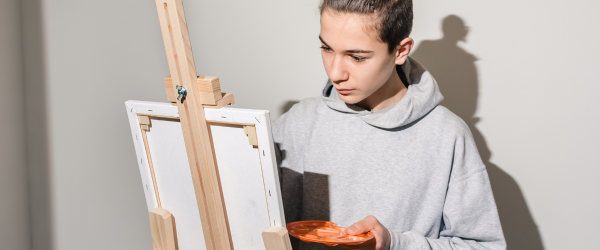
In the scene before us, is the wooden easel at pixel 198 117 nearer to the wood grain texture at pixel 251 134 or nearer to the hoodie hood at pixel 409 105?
the wood grain texture at pixel 251 134

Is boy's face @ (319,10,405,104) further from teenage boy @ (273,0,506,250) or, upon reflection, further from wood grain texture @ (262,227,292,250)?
wood grain texture @ (262,227,292,250)

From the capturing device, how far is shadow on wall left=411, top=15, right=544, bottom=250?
3.84 feet

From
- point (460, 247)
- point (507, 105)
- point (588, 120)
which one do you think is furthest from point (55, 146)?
point (588, 120)

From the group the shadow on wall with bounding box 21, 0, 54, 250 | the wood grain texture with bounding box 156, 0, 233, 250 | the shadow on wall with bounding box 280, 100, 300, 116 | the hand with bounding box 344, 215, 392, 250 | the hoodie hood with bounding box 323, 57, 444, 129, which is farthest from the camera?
the shadow on wall with bounding box 280, 100, 300, 116

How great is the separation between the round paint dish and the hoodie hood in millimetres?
249

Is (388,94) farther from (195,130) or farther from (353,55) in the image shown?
(195,130)

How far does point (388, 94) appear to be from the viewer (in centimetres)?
99

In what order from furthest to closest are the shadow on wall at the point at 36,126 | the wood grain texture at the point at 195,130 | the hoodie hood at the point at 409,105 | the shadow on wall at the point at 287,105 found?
the shadow on wall at the point at 287,105 < the shadow on wall at the point at 36,126 < the hoodie hood at the point at 409,105 < the wood grain texture at the point at 195,130

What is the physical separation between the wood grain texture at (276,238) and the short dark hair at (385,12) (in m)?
0.40

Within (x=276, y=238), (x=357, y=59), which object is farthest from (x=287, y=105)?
(x=276, y=238)

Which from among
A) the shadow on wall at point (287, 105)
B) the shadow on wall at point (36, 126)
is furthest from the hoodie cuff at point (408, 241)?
the shadow on wall at point (36, 126)

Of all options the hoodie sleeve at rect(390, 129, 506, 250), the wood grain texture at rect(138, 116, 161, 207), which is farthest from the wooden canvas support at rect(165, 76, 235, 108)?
Result: the hoodie sleeve at rect(390, 129, 506, 250)

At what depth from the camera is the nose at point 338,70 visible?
2.77 feet

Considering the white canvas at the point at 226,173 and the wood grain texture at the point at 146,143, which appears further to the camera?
the wood grain texture at the point at 146,143
